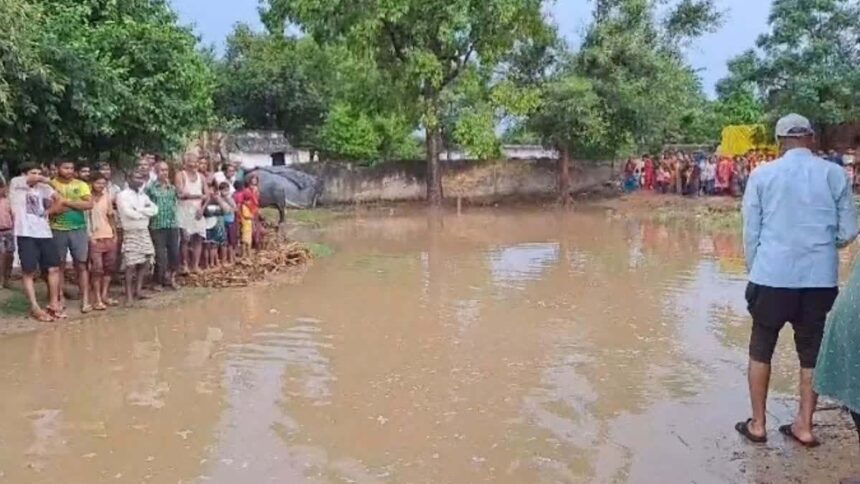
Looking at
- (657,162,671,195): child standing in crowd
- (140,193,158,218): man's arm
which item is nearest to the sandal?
(140,193,158,218): man's arm

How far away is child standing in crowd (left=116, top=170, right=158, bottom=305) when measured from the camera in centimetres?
982

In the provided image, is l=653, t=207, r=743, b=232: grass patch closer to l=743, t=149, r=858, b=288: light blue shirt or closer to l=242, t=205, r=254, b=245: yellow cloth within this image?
l=242, t=205, r=254, b=245: yellow cloth

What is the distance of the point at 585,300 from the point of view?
10297 millimetres

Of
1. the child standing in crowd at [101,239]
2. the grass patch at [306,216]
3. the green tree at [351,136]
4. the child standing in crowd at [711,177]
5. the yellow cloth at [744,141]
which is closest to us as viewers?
the child standing in crowd at [101,239]

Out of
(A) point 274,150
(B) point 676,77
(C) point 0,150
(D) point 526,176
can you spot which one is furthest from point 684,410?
(A) point 274,150

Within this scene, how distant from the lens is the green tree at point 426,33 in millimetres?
24375

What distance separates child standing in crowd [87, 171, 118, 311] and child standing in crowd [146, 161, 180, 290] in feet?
1.74

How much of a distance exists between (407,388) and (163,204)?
4.93 meters

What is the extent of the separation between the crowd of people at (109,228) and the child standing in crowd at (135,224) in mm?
10

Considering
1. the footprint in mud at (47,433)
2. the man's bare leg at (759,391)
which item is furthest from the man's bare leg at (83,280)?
the man's bare leg at (759,391)

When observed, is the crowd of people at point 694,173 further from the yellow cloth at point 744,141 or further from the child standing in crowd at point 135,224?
the child standing in crowd at point 135,224

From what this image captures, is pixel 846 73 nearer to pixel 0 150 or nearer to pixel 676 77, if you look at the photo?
pixel 676 77

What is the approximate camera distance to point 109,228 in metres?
9.83

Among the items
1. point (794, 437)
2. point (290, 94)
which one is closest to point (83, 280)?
point (794, 437)
